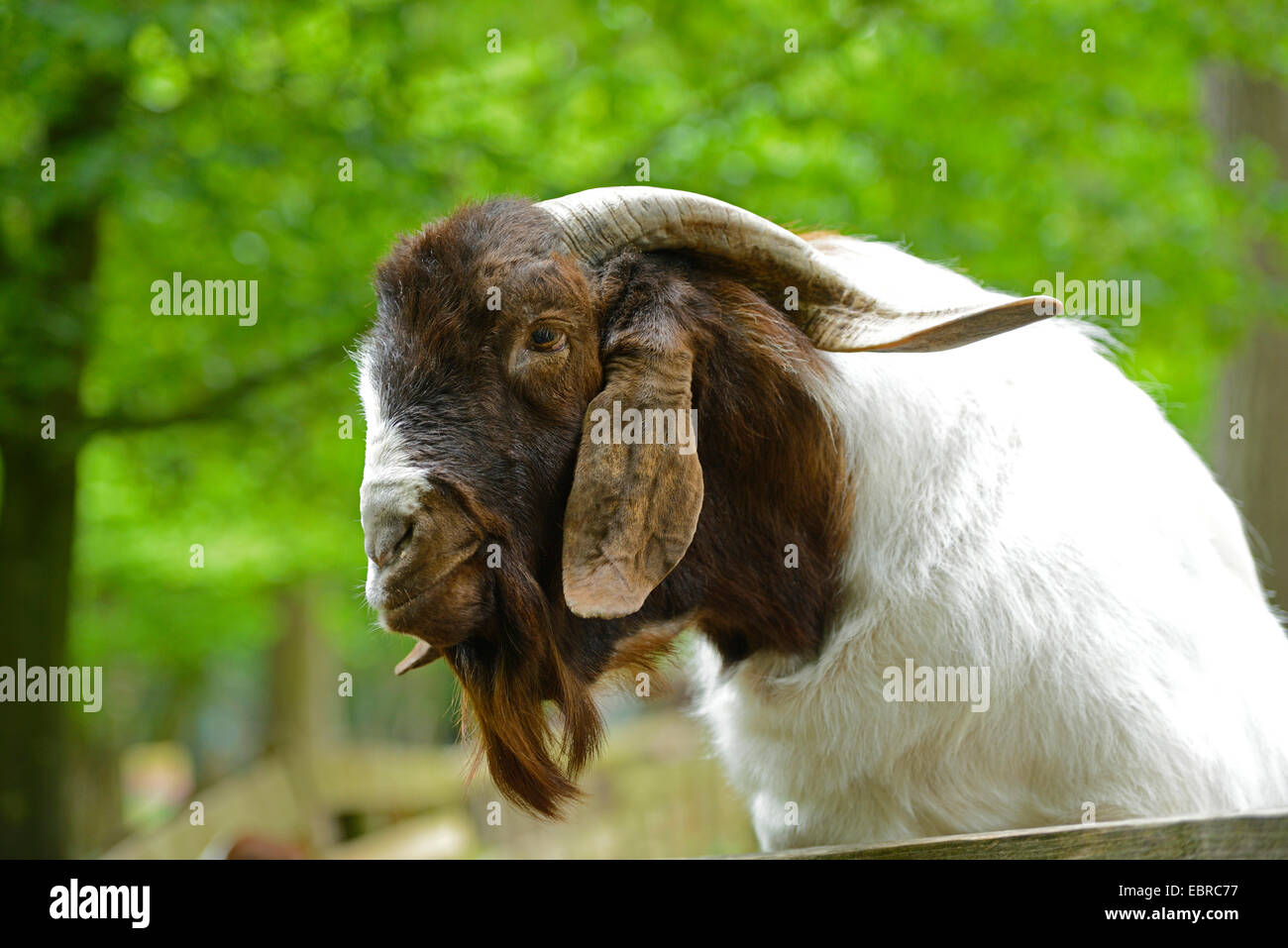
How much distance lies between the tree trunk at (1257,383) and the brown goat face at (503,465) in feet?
24.2

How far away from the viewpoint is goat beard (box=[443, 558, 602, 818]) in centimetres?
275

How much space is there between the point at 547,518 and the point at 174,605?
15.9m

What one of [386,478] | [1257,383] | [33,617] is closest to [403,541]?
[386,478]

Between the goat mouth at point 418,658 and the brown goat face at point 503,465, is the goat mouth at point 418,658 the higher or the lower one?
the lower one

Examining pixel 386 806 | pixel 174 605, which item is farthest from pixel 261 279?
pixel 174 605

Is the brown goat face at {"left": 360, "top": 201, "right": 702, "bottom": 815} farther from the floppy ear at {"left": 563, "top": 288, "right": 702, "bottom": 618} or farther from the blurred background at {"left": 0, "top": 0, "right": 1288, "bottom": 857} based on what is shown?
the blurred background at {"left": 0, "top": 0, "right": 1288, "bottom": 857}

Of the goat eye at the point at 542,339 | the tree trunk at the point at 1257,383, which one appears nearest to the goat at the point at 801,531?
the goat eye at the point at 542,339

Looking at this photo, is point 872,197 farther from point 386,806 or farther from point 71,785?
point 386,806

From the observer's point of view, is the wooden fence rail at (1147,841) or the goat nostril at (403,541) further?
the goat nostril at (403,541)

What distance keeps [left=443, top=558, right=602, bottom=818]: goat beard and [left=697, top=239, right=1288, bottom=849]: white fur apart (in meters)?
0.53

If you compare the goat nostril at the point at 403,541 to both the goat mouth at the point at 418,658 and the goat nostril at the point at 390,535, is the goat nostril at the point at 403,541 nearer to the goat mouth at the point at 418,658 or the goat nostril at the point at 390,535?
the goat nostril at the point at 390,535

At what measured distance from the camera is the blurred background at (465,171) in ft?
22.1

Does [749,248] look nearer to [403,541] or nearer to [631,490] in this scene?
[631,490]

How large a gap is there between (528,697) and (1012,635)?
114cm
